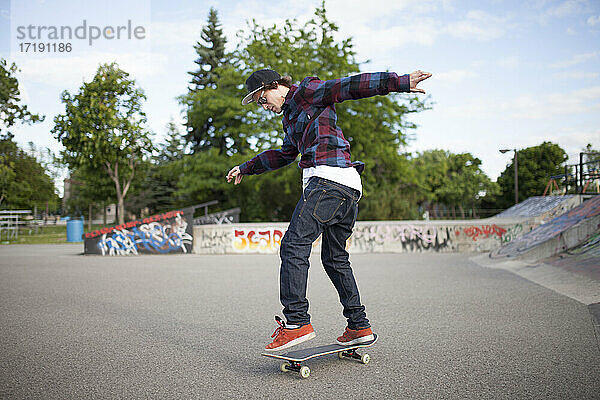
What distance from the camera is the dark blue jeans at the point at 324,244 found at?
3.23 meters

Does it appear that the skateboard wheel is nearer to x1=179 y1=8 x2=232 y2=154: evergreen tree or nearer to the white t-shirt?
the white t-shirt

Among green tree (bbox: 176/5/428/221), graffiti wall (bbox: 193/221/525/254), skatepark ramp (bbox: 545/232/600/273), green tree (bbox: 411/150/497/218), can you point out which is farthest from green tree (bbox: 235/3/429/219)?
green tree (bbox: 411/150/497/218)

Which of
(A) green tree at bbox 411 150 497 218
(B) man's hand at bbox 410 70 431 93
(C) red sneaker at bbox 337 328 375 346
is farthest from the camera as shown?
(A) green tree at bbox 411 150 497 218

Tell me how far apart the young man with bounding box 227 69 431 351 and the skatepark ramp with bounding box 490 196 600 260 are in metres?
7.38

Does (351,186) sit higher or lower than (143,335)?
higher

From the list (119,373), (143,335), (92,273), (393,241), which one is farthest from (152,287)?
(393,241)

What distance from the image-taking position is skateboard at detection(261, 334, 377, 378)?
3.17 metres

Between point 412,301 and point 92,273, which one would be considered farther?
point 92,273

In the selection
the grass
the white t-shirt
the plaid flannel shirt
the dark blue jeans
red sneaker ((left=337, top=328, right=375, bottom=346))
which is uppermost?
the plaid flannel shirt

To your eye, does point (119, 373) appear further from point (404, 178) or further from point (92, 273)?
point (404, 178)

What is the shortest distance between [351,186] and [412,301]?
11.6ft

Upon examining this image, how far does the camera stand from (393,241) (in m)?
16.1

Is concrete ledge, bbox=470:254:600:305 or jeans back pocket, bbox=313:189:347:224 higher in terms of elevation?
jeans back pocket, bbox=313:189:347:224

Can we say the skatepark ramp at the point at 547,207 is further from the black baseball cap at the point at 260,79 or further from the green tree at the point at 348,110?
the black baseball cap at the point at 260,79
